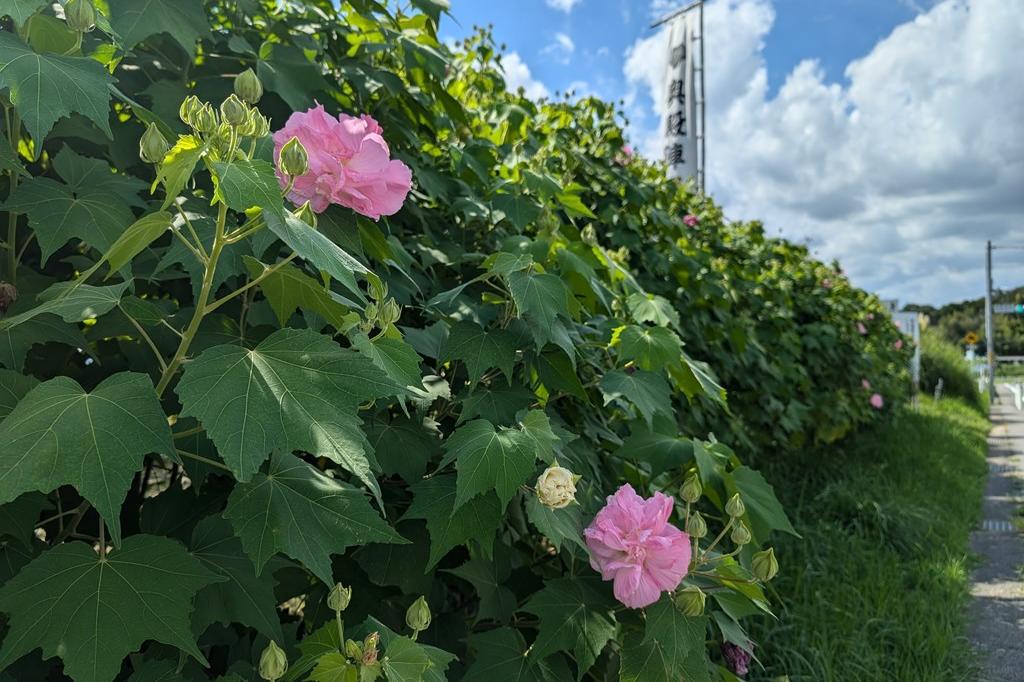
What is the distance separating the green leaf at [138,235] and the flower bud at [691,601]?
0.92 meters

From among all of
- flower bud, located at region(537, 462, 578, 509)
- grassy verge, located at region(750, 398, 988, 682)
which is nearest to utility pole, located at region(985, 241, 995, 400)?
grassy verge, located at region(750, 398, 988, 682)

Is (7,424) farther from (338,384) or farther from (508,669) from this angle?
(508,669)

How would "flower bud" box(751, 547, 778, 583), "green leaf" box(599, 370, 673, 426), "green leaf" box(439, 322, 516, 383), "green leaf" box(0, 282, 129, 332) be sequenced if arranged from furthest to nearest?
"green leaf" box(599, 370, 673, 426) → "green leaf" box(439, 322, 516, 383) → "flower bud" box(751, 547, 778, 583) → "green leaf" box(0, 282, 129, 332)

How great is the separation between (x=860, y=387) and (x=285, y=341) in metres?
6.88

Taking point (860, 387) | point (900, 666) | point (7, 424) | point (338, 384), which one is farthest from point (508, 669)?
point (860, 387)

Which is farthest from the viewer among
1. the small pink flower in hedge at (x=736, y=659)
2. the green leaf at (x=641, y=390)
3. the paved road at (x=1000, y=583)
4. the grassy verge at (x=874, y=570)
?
the paved road at (x=1000, y=583)

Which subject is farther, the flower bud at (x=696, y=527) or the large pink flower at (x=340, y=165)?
the flower bud at (x=696, y=527)

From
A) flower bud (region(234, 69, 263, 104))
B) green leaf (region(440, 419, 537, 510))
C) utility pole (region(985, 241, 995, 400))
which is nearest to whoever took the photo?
flower bud (region(234, 69, 263, 104))

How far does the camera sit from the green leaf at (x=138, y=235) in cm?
87

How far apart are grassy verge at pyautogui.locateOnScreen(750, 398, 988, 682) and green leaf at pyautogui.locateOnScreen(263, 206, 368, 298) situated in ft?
6.44

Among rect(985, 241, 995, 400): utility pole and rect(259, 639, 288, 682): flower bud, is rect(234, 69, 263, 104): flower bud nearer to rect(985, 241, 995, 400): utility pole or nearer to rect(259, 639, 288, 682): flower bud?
rect(259, 639, 288, 682): flower bud

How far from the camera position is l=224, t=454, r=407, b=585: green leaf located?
95 cm

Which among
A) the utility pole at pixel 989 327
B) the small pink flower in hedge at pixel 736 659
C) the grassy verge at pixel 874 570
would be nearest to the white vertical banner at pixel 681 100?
the grassy verge at pixel 874 570

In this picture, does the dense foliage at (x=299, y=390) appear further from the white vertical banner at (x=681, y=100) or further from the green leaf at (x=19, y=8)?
the white vertical banner at (x=681, y=100)
